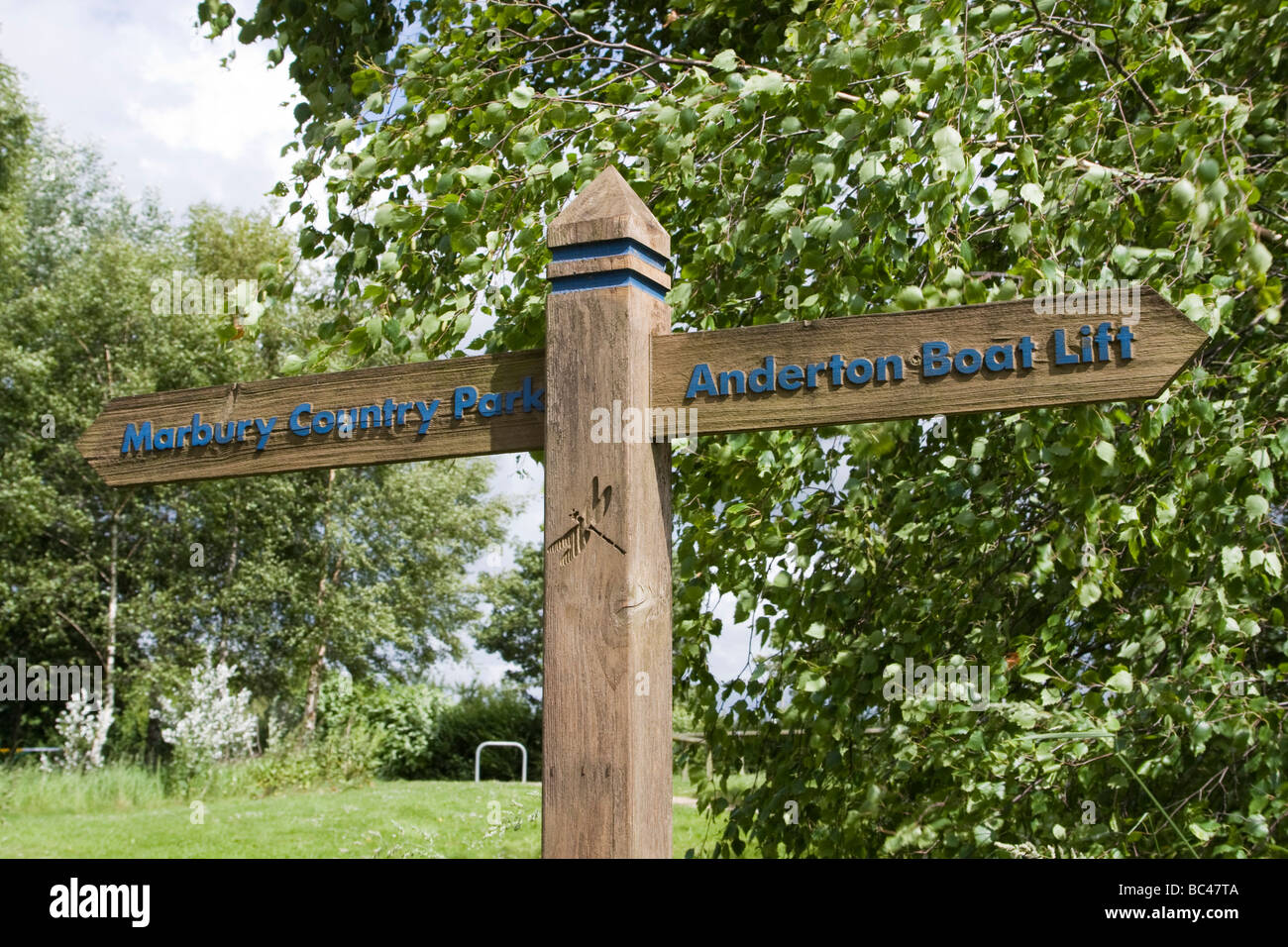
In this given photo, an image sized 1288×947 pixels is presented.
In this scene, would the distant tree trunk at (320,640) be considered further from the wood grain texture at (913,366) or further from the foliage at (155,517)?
the wood grain texture at (913,366)

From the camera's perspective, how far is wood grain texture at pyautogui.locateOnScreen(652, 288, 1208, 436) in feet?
5.99

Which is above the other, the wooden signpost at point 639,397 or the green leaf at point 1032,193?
the green leaf at point 1032,193

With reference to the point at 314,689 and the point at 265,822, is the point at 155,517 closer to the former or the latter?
the point at 314,689

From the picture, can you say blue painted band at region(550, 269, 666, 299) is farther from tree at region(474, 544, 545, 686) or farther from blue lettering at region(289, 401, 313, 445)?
tree at region(474, 544, 545, 686)

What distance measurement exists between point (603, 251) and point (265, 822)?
9.65 m

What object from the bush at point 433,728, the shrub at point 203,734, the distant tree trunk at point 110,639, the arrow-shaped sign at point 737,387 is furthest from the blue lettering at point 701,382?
the bush at point 433,728

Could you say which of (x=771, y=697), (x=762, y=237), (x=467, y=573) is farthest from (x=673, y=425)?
(x=467, y=573)

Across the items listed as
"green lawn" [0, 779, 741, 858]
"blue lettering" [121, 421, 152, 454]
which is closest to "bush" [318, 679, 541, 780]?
"green lawn" [0, 779, 741, 858]

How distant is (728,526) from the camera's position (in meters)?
3.46

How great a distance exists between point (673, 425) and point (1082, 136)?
66.9 inches

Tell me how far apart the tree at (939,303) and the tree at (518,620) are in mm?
22504

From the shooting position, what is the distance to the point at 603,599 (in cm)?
192

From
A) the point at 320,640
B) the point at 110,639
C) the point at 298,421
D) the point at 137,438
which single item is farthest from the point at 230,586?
the point at 298,421

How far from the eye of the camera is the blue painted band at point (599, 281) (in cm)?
201
